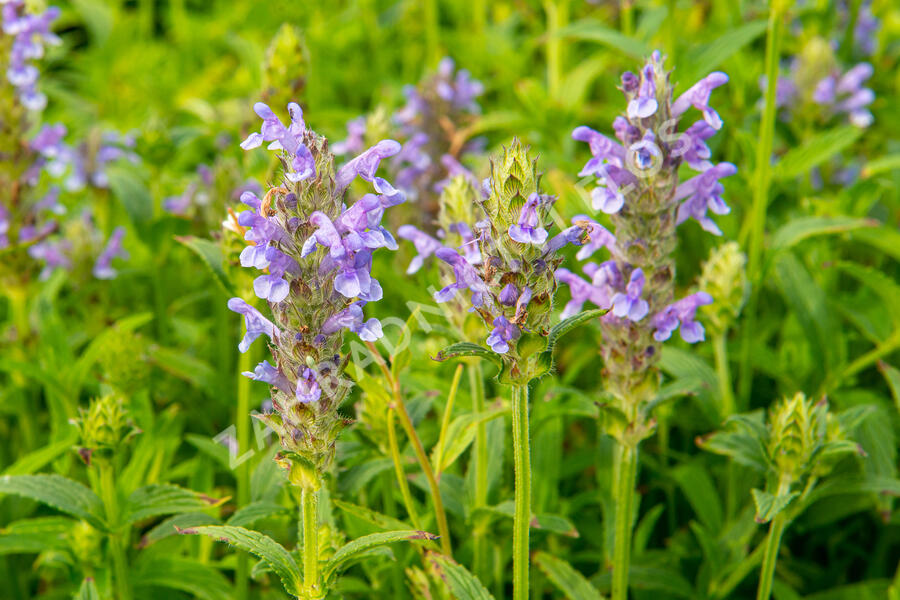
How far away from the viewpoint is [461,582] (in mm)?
2770

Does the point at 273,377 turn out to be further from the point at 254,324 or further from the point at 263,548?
the point at 263,548

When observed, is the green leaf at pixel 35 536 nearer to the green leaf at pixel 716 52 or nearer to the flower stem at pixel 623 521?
the flower stem at pixel 623 521

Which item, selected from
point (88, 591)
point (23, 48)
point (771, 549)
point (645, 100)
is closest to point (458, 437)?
point (771, 549)

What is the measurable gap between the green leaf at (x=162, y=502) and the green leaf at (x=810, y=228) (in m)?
2.65

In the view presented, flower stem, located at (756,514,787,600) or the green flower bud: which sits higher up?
the green flower bud

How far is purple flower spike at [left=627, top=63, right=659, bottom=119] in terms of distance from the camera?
271 cm

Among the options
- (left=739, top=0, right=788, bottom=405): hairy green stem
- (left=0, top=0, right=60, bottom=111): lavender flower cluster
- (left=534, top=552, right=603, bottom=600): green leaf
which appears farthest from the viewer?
(left=0, top=0, right=60, bottom=111): lavender flower cluster

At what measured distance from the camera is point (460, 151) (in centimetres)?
555

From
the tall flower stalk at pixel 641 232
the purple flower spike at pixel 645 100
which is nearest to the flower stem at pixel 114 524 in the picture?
the tall flower stalk at pixel 641 232

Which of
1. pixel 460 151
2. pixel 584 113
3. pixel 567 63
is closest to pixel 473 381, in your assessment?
pixel 460 151

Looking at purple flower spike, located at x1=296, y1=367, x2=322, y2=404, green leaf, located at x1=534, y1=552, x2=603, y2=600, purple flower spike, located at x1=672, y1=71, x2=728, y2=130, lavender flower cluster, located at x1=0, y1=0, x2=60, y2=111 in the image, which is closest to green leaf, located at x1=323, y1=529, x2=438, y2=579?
purple flower spike, located at x1=296, y1=367, x2=322, y2=404

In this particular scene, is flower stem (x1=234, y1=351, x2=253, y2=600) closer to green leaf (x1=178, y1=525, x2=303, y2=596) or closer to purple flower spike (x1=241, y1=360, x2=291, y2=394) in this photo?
green leaf (x1=178, y1=525, x2=303, y2=596)

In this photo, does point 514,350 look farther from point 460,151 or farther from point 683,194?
point 460,151

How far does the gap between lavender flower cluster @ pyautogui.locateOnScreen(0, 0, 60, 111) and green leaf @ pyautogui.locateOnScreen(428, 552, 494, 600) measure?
132 inches
